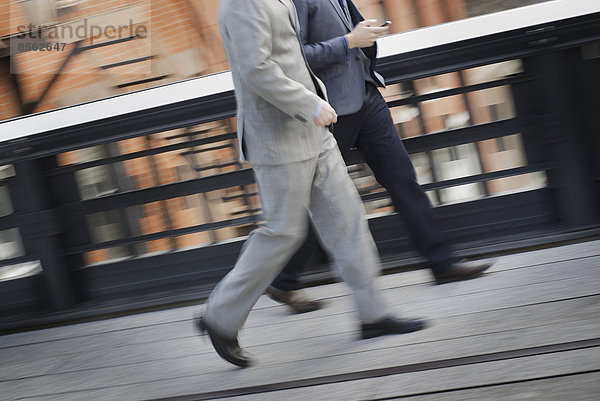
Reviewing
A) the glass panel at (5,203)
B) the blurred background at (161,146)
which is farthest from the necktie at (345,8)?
the glass panel at (5,203)

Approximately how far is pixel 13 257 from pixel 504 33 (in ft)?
9.76

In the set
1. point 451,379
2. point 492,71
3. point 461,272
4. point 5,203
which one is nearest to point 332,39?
point 492,71

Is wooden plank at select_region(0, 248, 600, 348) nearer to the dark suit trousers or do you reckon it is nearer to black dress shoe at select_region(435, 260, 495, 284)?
black dress shoe at select_region(435, 260, 495, 284)

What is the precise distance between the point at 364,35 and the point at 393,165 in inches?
24.2

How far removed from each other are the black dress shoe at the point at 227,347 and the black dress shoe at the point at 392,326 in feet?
1.62

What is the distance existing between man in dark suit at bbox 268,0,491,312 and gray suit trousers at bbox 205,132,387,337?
407 mm

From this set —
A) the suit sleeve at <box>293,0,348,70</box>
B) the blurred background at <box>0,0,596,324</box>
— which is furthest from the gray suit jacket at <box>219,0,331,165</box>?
the blurred background at <box>0,0,596,324</box>

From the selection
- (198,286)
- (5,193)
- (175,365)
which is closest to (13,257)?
(5,193)

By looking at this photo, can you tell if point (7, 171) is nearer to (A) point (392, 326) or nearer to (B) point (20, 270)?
(B) point (20, 270)

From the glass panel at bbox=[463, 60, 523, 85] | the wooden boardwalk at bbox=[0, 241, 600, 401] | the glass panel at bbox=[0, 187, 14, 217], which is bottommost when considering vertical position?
the wooden boardwalk at bbox=[0, 241, 600, 401]

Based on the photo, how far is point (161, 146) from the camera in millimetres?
4012

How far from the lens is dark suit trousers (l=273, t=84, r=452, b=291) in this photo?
3.22 meters

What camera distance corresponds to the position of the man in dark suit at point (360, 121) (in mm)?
3037

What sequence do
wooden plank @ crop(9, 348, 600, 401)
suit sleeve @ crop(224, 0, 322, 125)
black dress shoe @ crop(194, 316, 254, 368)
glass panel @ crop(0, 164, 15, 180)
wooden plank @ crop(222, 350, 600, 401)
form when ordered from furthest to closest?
glass panel @ crop(0, 164, 15, 180), black dress shoe @ crop(194, 316, 254, 368), suit sleeve @ crop(224, 0, 322, 125), wooden plank @ crop(9, 348, 600, 401), wooden plank @ crop(222, 350, 600, 401)
